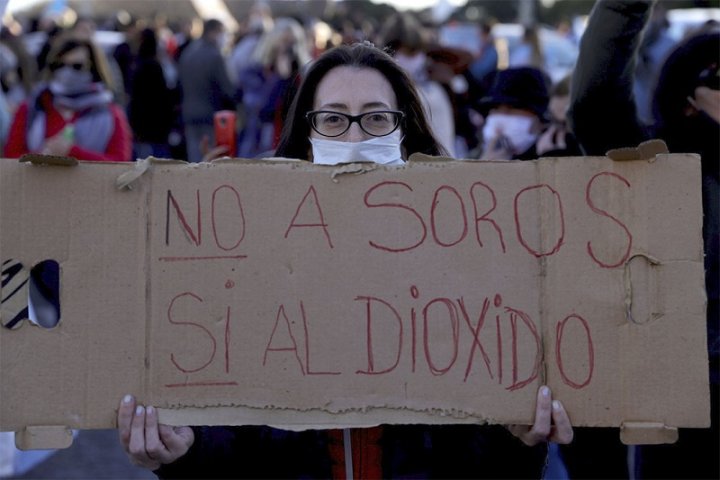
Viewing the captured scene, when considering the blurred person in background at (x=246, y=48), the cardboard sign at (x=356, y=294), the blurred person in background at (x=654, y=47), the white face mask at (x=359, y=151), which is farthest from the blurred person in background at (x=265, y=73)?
the cardboard sign at (x=356, y=294)

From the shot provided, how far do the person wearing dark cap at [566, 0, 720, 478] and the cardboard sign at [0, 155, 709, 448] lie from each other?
93cm

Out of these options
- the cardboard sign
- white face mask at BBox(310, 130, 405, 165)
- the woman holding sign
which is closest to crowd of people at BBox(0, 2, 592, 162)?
the woman holding sign

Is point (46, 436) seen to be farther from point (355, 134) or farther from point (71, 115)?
point (71, 115)

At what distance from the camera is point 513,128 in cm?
557

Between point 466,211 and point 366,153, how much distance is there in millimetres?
447

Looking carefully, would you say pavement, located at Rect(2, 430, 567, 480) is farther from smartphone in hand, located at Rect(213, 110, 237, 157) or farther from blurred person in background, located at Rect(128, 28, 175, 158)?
blurred person in background, located at Rect(128, 28, 175, 158)

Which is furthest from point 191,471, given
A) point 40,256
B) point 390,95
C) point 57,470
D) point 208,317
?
point 57,470

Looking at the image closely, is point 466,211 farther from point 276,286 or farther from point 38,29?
point 38,29

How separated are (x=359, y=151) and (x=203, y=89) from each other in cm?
841

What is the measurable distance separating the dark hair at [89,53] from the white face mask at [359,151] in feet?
12.5

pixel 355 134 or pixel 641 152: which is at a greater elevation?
pixel 355 134

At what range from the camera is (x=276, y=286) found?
2307mm

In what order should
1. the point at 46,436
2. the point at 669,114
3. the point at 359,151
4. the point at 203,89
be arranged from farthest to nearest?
the point at 203,89
the point at 669,114
the point at 359,151
the point at 46,436

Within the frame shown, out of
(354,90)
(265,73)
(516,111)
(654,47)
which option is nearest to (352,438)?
(354,90)
